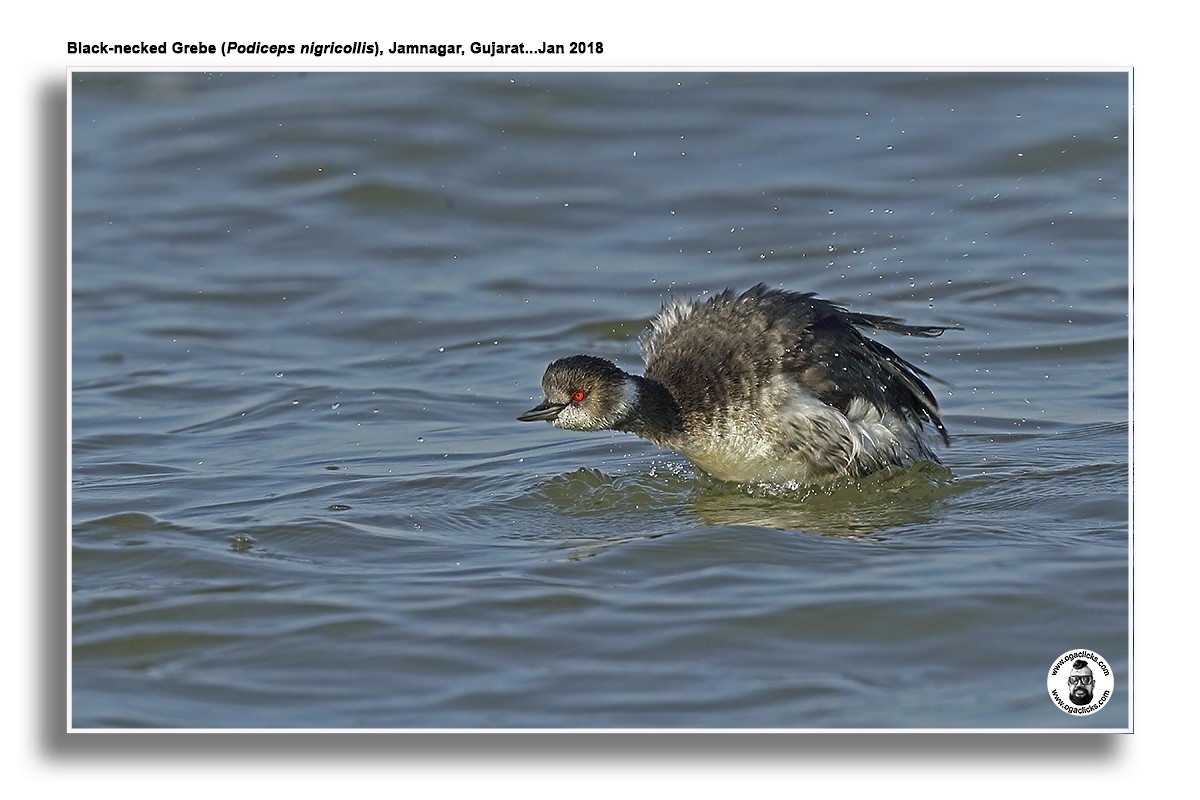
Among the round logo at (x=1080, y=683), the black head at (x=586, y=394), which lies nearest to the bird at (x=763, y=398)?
the black head at (x=586, y=394)

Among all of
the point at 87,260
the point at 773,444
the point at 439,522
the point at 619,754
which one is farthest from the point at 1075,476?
the point at 87,260

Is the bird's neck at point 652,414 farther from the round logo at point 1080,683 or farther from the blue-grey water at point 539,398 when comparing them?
the round logo at point 1080,683

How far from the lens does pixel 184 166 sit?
15.5m

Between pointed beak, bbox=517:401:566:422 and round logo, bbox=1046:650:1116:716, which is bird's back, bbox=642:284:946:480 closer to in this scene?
pointed beak, bbox=517:401:566:422

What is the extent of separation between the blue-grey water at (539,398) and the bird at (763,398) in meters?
0.23

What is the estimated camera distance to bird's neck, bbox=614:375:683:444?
9.16 meters

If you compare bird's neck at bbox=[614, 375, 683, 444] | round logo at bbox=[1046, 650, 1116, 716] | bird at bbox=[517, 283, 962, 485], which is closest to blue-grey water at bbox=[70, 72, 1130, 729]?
round logo at bbox=[1046, 650, 1116, 716]

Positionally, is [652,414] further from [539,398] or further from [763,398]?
[539,398]

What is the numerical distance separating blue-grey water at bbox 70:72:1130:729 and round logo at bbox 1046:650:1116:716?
0.07 metres

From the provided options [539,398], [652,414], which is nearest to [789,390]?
[652,414]

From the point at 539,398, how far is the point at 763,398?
287 cm

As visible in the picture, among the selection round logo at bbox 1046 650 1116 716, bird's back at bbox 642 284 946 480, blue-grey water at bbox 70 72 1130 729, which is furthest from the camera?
bird's back at bbox 642 284 946 480

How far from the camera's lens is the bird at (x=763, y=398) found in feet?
29.8

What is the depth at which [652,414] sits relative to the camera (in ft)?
30.0
